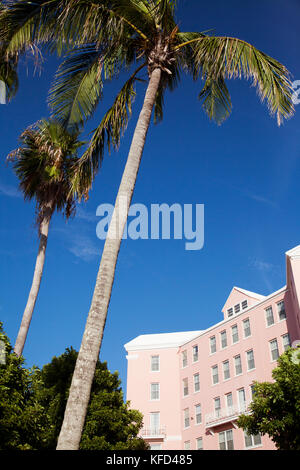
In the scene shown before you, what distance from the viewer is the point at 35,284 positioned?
606 inches

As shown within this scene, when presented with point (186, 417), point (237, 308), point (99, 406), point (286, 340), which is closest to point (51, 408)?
point (99, 406)

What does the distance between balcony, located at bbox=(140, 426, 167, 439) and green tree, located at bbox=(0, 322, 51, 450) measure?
33.2 metres

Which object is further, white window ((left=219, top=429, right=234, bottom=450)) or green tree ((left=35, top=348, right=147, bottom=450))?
white window ((left=219, top=429, right=234, bottom=450))

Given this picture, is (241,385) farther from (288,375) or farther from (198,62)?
(198,62)

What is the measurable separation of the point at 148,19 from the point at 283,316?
29.7m

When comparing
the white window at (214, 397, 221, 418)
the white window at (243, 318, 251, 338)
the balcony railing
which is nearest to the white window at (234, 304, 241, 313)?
the white window at (243, 318, 251, 338)

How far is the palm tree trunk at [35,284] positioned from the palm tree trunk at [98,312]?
757 centimetres

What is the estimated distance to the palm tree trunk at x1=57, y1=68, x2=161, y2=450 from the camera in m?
5.94

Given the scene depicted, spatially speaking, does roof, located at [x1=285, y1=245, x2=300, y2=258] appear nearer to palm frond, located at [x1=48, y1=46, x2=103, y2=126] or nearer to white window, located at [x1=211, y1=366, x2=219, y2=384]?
white window, located at [x1=211, y1=366, x2=219, y2=384]

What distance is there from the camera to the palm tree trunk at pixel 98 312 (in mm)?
5941

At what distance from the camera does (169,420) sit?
42.7 metres

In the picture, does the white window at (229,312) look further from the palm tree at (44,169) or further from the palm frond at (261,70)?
the palm frond at (261,70)
